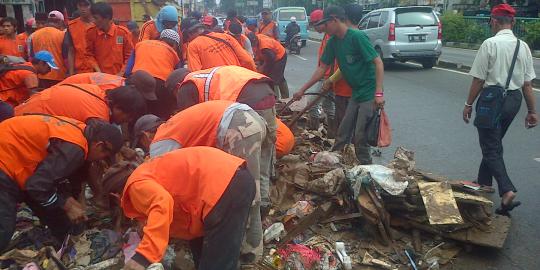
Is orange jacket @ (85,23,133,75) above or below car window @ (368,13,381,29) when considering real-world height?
below

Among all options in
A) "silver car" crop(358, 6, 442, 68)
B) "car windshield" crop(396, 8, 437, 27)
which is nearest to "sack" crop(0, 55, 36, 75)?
"silver car" crop(358, 6, 442, 68)

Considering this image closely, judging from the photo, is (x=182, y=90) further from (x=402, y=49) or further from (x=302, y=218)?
(x=402, y=49)

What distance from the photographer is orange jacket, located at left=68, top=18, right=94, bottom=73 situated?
5539 millimetres

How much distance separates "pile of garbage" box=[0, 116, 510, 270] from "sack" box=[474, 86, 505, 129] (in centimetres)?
61

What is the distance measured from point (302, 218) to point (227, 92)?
1227 millimetres

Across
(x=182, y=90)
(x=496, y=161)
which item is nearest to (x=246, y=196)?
(x=182, y=90)

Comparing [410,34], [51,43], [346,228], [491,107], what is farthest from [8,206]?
[410,34]

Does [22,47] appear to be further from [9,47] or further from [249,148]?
[249,148]

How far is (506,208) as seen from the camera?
12.9 feet

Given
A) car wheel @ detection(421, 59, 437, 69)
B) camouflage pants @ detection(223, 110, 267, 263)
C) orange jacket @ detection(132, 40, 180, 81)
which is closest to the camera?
camouflage pants @ detection(223, 110, 267, 263)

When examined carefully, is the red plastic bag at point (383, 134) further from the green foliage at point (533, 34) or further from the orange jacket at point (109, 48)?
the green foliage at point (533, 34)

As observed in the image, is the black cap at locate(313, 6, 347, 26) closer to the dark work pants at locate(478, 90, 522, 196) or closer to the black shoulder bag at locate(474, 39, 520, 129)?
the black shoulder bag at locate(474, 39, 520, 129)

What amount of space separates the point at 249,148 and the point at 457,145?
4196 mm

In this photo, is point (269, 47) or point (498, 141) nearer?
point (498, 141)
